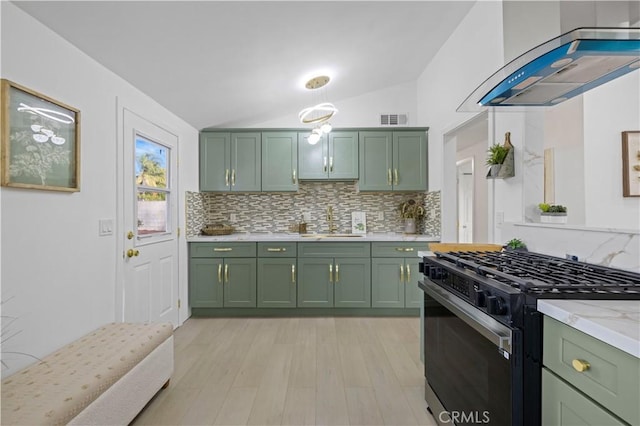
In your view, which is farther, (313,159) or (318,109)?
(313,159)

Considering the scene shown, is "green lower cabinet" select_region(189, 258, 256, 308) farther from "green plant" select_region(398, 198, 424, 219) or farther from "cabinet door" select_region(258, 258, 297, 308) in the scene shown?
"green plant" select_region(398, 198, 424, 219)

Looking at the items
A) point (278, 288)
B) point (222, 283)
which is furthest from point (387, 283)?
point (222, 283)

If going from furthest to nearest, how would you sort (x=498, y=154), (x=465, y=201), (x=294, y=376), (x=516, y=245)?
1. (x=465, y=201)
2. (x=294, y=376)
3. (x=498, y=154)
4. (x=516, y=245)

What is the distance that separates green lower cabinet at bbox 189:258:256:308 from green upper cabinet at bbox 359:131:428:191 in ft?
5.88

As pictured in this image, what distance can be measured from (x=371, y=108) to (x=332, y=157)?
929 mm

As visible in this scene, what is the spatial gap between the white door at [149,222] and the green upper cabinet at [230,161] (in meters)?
0.59

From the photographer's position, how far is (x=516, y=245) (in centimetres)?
209

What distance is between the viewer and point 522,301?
1.11 metres

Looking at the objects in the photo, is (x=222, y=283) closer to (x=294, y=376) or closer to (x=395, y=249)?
(x=294, y=376)

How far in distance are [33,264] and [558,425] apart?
8.18ft

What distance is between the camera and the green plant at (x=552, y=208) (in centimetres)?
195

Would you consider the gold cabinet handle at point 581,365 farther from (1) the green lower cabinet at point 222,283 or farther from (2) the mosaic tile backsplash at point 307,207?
(2) the mosaic tile backsplash at point 307,207

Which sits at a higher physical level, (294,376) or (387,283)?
(387,283)

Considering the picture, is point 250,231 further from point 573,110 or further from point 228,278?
point 573,110
